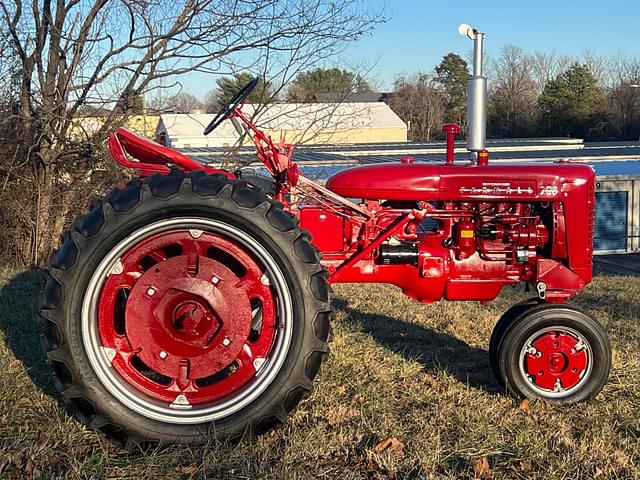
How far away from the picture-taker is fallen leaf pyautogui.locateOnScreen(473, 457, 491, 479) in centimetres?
292

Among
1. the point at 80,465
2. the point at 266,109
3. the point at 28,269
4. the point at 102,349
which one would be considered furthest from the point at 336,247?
the point at 28,269

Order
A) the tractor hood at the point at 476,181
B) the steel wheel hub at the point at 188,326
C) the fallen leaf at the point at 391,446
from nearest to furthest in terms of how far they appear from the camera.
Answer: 1. the fallen leaf at the point at 391,446
2. the steel wheel hub at the point at 188,326
3. the tractor hood at the point at 476,181

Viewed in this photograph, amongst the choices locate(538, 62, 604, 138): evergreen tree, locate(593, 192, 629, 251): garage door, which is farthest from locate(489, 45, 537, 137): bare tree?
locate(593, 192, 629, 251): garage door

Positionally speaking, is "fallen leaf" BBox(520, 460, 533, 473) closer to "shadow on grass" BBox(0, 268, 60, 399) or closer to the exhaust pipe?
the exhaust pipe

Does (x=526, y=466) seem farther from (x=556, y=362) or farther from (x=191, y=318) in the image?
(x=191, y=318)

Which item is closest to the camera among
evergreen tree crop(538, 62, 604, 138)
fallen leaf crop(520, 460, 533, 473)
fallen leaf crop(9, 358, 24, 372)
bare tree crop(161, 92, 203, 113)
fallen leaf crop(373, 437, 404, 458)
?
fallen leaf crop(520, 460, 533, 473)

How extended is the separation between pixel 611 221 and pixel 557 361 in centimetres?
1194

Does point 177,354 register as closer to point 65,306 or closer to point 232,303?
point 232,303

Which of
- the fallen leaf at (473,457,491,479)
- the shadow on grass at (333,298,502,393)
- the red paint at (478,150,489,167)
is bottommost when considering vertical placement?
the fallen leaf at (473,457,491,479)

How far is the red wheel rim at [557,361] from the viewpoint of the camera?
12.3ft

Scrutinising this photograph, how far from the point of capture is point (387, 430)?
3.36 m

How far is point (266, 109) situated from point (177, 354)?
627 cm

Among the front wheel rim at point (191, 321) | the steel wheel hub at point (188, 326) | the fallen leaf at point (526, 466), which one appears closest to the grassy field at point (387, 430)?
the fallen leaf at point (526, 466)

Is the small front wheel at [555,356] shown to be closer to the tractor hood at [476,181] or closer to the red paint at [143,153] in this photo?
the tractor hood at [476,181]
